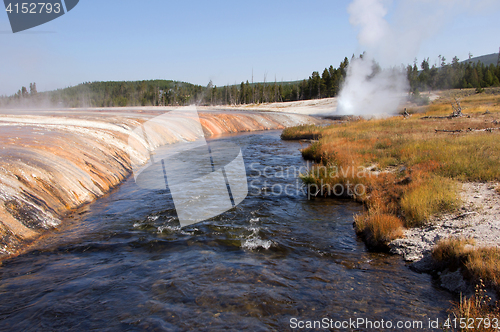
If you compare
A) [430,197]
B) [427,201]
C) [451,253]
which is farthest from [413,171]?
[451,253]

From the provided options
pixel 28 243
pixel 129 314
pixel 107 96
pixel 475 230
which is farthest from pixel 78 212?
pixel 107 96

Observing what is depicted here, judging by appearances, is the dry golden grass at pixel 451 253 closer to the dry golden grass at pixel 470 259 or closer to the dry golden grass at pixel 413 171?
the dry golden grass at pixel 470 259

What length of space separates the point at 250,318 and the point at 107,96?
159970mm

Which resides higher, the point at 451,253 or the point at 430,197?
the point at 430,197

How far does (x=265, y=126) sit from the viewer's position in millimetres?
38750

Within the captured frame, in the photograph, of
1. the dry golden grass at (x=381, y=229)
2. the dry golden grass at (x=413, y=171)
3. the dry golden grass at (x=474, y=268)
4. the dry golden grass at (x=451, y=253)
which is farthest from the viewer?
the dry golden grass at (x=413, y=171)

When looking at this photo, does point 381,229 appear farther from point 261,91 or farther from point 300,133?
point 261,91

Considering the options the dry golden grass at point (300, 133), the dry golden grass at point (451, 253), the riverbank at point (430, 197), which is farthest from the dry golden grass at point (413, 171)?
the dry golden grass at point (300, 133)

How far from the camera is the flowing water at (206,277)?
171 inches

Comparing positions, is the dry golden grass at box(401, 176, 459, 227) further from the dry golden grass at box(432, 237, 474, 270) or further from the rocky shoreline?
the dry golden grass at box(432, 237, 474, 270)

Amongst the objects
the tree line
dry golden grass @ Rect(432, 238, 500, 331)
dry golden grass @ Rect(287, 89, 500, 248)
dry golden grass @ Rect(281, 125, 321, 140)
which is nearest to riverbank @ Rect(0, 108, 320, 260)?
dry golden grass @ Rect(287, 89, 500, 248)

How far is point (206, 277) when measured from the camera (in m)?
5.39

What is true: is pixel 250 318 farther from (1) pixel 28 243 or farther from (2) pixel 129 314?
(1) pixel 28 243

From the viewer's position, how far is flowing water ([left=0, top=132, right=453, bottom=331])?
433cm
